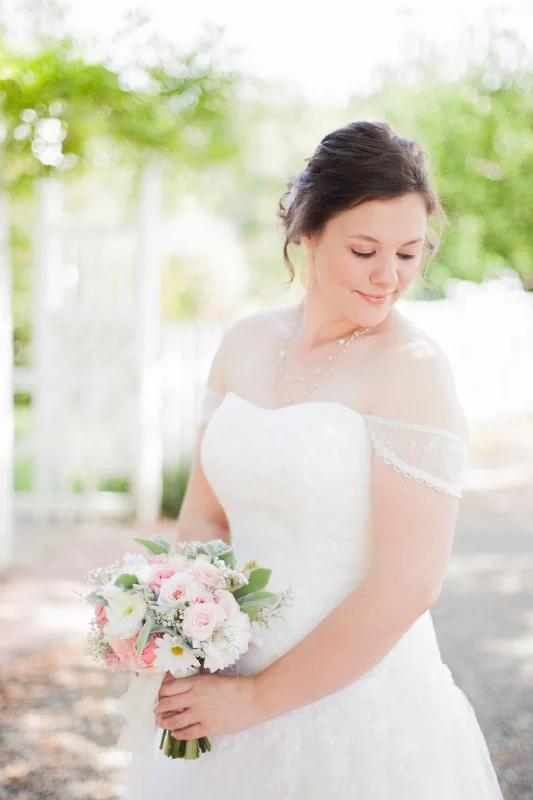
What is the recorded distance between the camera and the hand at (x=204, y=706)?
1.74 m

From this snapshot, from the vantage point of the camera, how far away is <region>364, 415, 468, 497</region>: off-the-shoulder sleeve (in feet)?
5.70

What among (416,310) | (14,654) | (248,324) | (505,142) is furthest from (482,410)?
(248,324)

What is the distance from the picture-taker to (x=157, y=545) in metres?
1.88

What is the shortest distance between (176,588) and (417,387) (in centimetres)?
61

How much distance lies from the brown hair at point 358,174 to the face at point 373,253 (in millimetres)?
23

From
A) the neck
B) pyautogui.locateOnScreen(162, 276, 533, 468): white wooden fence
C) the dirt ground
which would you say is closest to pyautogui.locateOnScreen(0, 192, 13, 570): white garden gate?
the dirt ground

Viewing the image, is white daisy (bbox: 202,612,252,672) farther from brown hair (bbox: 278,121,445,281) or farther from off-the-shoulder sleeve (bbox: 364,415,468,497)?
brown hair (bbox: 278,121,445,281)

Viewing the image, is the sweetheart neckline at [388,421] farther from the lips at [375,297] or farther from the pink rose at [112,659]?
the pink rose at [112,659]

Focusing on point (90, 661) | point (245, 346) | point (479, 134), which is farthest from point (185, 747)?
point (479, 134)

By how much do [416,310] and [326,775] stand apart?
1250cm

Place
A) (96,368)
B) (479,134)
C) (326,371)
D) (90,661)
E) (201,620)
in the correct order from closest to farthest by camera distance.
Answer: (201,620) < (326,371) < (90,661) < (96,368) < (479,134)

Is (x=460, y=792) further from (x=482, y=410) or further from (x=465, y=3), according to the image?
(x=482, y=410)

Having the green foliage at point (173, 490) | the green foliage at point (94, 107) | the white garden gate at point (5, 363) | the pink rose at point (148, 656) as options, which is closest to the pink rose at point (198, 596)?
the pink rose at point (148, 656)

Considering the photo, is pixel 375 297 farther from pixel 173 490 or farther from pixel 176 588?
pixel 173 490
